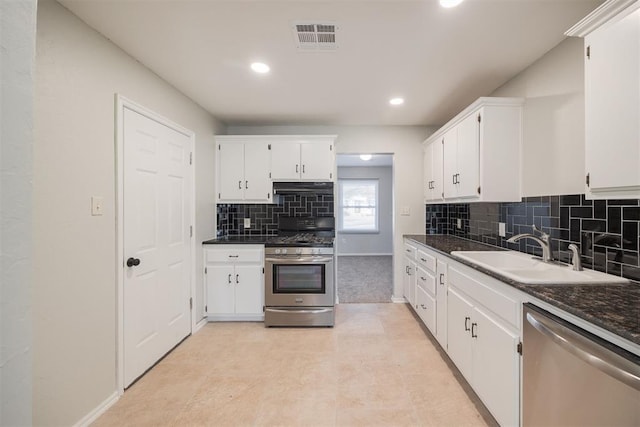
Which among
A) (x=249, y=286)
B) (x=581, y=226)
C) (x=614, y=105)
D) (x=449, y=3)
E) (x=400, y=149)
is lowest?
(x=249, y=286)

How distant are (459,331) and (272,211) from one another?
254 centimetres

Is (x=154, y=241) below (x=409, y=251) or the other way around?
the other way around

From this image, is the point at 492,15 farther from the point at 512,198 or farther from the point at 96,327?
the point at 96,327

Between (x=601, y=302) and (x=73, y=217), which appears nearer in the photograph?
(x=601, y=302)

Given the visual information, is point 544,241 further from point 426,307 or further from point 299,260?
point 299,260

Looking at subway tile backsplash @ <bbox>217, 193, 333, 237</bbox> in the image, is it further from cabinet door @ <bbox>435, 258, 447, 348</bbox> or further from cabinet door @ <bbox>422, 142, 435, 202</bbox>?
cabinet door @ <bbox>435, 258, 447, 348</bbox>

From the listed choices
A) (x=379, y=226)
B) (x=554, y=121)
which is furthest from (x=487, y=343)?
(x=379, y=226)

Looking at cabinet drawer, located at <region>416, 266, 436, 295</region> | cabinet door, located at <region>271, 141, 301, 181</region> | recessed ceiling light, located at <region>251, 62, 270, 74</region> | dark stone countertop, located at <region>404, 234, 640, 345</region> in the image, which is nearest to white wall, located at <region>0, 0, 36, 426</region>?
dark stone countertop, located at <region>404, 234, 640, 345</region>

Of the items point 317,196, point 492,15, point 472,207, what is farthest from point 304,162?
point 492,15

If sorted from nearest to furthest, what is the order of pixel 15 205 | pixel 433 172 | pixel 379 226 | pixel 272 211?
pixel 15 205
pixel 433 172
pixel 272 211
pixel 379 226

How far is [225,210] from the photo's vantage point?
3.74 metres

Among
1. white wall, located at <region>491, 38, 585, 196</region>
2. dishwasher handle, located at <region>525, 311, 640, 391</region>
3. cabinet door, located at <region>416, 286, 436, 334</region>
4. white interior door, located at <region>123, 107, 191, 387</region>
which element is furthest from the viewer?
cabinet door, located at <region>416, 286, 436, 334</region>

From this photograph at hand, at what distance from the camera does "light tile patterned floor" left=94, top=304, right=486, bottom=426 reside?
176 centimetres

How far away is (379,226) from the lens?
24.2ft
